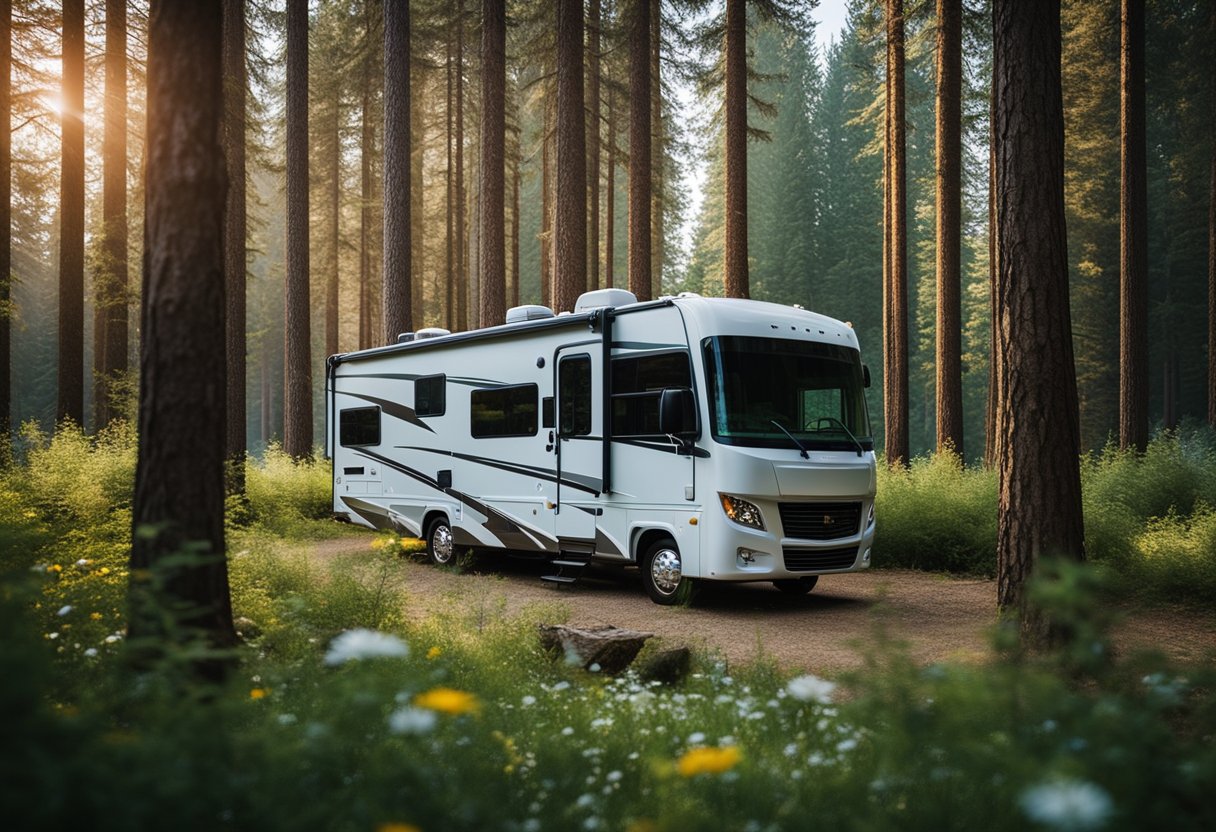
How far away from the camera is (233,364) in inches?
759

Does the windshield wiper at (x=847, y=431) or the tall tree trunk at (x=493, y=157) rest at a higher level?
the tall tree trunk at (x=493, y=157)

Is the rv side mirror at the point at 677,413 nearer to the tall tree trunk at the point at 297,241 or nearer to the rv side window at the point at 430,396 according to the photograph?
the rv side window at the point at 430,396

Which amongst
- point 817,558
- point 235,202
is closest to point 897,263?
point 817,558

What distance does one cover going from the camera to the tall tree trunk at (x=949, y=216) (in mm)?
17688

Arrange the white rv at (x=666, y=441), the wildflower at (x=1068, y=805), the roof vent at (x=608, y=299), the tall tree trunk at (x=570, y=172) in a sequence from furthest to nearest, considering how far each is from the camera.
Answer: the tall tree trunk at (x=570, y=172) < the roof vent at (x=608, y=299) < the white rv at (x=666, y=441) < the wildflower at (x=1068, y=805)

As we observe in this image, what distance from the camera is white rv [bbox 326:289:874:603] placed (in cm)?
941

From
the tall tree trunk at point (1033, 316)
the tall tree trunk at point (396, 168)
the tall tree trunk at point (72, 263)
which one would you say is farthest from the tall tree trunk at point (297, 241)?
the tall tree trunk at point (1033, 316)

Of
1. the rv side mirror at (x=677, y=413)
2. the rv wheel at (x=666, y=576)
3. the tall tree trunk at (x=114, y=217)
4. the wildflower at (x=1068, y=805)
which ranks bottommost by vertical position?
the rv wheel at (x=666, y=576)

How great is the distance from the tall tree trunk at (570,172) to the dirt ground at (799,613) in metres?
5.48

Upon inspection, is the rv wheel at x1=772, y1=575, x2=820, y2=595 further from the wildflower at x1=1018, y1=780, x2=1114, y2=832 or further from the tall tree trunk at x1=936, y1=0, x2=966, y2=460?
the wildflower at x1=1018, y1=780, x2=1114, y2=832

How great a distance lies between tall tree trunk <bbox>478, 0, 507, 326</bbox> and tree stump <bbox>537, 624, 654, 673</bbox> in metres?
11.6

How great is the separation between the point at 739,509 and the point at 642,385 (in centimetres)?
187

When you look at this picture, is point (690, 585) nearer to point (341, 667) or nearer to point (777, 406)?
Answer: point (777, 406)

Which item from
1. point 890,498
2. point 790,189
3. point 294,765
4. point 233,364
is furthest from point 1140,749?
point 790,189
